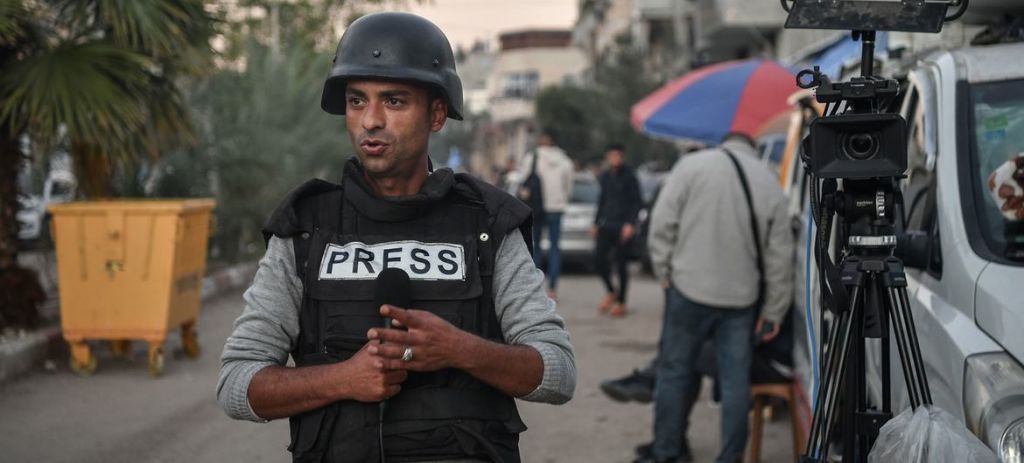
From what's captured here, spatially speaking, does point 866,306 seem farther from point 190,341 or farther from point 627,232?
point 627,232

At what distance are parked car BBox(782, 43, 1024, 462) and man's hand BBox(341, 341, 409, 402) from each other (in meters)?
1.70

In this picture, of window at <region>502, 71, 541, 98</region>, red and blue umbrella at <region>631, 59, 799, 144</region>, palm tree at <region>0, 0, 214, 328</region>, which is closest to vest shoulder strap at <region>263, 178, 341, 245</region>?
red and blue umbrella at <region>631, 59, 799, 144</region>

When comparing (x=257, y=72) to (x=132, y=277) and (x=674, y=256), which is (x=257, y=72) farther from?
(x=674, y=256)

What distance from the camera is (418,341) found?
234 centimetres

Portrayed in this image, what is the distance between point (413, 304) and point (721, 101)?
23.0 feet

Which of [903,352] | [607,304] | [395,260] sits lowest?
[607,304]

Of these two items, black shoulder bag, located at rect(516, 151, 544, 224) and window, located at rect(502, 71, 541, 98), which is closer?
black shoulder bag, located at rect(516, 151, 544, 224)

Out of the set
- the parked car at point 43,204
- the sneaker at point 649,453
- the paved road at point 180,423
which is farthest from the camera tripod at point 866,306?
the parked car at point 43,204

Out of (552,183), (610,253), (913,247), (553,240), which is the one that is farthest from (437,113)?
(552,183)

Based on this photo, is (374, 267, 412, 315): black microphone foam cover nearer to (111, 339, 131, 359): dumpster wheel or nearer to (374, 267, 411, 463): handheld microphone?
Result: (374, 267, 411, 463): handheld microphone

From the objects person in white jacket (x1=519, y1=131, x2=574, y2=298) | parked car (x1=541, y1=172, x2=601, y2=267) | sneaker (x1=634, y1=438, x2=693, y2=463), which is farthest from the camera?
parked car (x1=541, y1=172, x2=601, y2=267)

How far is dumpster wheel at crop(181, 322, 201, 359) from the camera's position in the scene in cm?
973

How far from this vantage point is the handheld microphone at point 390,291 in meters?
2.46

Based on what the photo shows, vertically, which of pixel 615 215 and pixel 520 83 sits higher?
pixel 520 83
